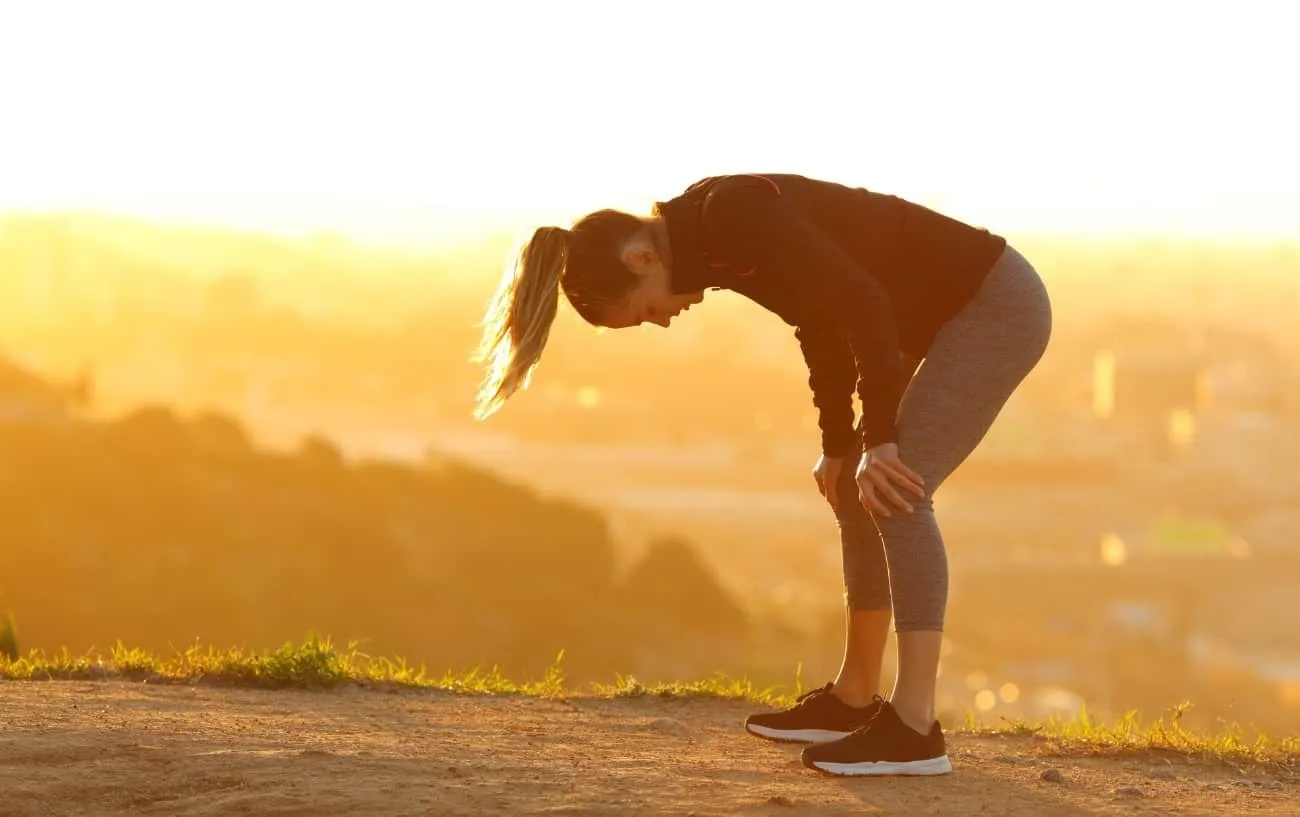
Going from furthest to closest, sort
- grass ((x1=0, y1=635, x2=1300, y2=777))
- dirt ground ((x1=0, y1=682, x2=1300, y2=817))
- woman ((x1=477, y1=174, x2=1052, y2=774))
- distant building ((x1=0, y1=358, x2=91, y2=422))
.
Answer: distant building ((x1=0, y1=358, x2=91, y2=422)) → grass ((x1=0, y1=635, x2=1300, y2=777)) → woman ((x1=477, y1=174, x2=1052, y2=774)) → dirt ground ((x1=0, y1=682, x2=1300, y2=817))

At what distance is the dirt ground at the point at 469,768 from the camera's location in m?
3.90

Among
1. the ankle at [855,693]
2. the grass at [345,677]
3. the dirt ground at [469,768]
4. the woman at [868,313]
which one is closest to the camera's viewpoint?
the dirt ground at [469,768]

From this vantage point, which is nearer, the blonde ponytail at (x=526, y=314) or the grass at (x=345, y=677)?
the blonde ponytail at (x=526, y=314)

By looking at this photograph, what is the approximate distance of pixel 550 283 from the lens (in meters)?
4.14

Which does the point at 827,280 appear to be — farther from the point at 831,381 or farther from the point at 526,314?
the point at 526,314

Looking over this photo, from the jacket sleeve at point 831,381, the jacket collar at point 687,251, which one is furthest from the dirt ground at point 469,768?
the jacket collar at point 687,251

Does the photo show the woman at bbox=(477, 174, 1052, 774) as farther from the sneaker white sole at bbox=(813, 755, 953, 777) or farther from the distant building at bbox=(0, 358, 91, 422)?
the distant building at bbox=(0, 358, 91, 422)

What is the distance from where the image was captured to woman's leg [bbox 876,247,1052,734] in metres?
4.21

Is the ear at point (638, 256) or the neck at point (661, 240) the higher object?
the neck at point (661, 240)

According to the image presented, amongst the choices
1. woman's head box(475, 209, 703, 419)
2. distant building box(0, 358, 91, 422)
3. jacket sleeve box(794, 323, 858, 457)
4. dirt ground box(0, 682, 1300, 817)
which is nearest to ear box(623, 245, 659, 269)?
woman's head box(475, 209, 703, 419)

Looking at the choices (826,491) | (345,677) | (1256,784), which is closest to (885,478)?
(826,491)

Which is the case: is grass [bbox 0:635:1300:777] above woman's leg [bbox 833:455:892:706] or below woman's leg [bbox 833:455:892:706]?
below

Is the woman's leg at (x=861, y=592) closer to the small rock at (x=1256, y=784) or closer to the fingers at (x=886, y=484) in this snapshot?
the fingers at (x=886, y=484)

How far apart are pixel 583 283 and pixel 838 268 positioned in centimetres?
68
